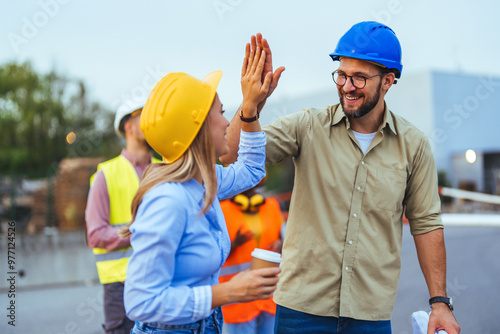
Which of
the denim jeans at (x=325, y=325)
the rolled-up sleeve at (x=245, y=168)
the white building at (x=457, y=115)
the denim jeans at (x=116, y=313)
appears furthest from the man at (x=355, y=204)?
the white building at (x=457, y=115)

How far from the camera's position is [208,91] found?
1.64 m

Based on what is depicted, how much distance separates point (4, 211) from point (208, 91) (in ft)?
29.8

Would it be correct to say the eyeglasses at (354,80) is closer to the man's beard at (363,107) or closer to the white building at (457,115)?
the man's beard at (363,107)

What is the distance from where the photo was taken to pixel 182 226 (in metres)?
1.47

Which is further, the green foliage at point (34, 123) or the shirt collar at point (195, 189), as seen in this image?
the green foliage at point (34, 123)

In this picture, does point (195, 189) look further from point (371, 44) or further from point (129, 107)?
point (129, 107)

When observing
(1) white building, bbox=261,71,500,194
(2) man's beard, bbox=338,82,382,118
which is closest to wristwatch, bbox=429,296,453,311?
(2) man's beard, bbox=338,82,382,118

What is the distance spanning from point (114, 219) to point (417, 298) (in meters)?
3.42

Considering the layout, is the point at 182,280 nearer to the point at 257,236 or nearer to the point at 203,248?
the point at 203,248

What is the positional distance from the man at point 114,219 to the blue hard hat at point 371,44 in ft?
5.08

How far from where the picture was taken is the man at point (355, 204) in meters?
2.31

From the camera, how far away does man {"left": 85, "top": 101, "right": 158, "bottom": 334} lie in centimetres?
309

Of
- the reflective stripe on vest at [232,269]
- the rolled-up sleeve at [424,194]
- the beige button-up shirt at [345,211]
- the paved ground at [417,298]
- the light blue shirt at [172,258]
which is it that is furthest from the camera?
the paved ground at [417,298]

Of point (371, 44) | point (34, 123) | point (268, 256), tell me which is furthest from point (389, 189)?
point (34, 123)
